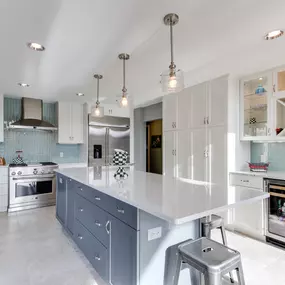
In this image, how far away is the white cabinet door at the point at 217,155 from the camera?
3135 millimetres

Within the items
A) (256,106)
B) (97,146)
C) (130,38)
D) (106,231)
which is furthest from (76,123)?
(256,106)

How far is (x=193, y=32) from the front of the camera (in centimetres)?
221

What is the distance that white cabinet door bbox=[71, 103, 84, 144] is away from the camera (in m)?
5.07

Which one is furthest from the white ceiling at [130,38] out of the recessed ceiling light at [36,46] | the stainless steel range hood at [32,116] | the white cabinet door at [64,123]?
the white cabinet door at [64,123]

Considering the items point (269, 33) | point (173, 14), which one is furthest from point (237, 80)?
point (173, 14)

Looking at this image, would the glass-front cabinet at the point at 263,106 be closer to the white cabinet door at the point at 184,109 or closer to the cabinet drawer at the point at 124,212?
the white cabinet door at the point at 184,109

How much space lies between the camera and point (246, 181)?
2898 mm

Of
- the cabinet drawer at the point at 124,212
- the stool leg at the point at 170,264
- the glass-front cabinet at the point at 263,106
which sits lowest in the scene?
→ the stool leg at the point at 170,264

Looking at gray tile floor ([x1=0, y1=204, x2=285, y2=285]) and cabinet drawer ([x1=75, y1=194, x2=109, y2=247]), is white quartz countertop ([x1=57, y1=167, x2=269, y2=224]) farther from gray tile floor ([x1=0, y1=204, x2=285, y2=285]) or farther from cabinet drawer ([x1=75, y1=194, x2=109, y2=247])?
gray tile floor ([x1=0, y1=204, x2=285, y2=285])

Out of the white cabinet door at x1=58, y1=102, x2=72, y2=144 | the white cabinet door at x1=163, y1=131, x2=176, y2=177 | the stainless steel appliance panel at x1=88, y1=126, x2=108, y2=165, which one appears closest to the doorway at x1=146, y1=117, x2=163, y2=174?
the stainless steel appliance panel at x1=88, y1=126, x2=108, y2=165

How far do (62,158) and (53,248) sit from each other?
2.90 meters

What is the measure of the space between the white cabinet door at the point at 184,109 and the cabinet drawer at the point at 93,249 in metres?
2.36

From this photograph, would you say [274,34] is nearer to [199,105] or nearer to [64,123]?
[199,105]

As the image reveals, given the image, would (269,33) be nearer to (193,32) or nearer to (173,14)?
(193,32)
